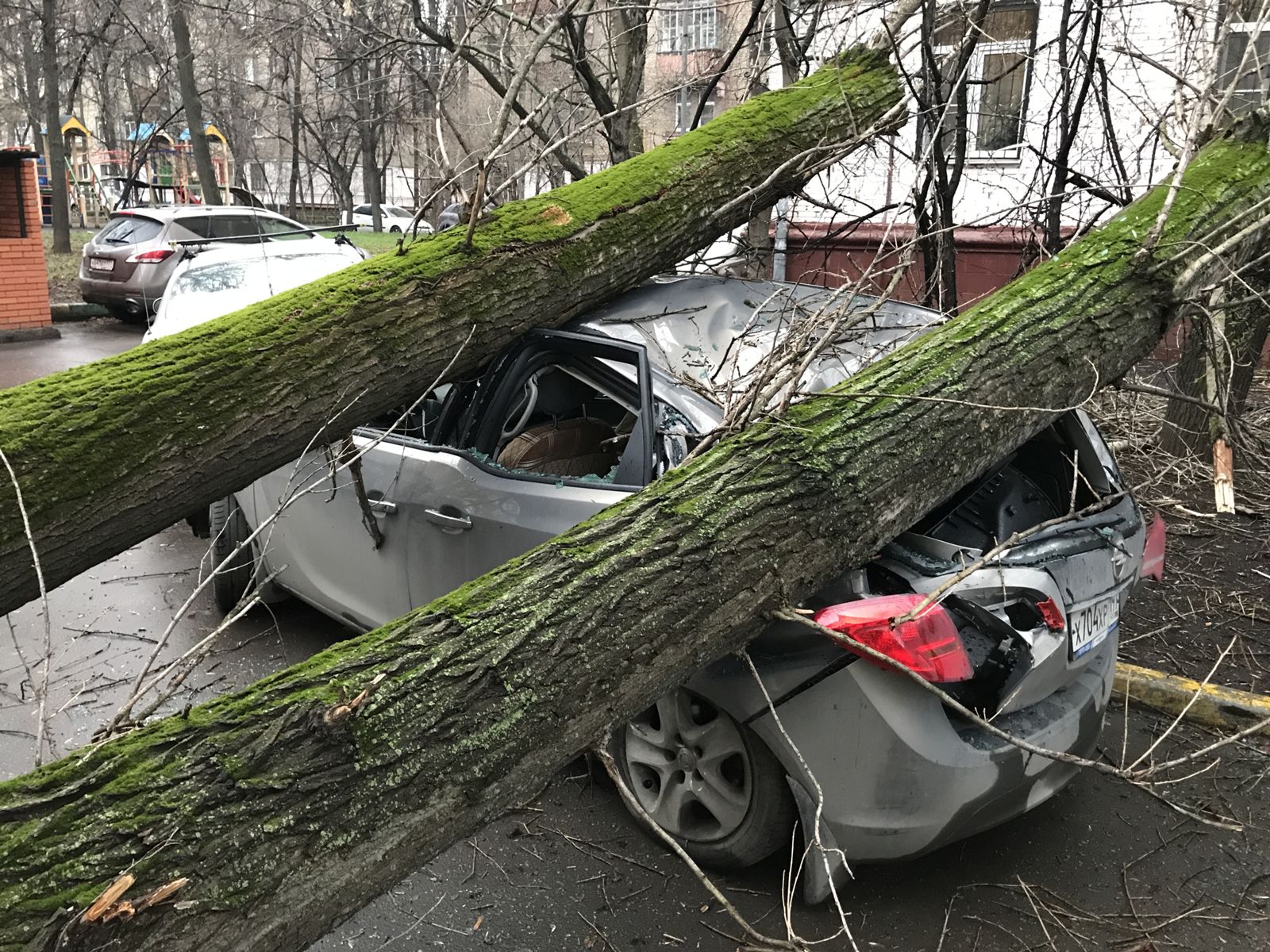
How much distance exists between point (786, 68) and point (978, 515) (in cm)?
418

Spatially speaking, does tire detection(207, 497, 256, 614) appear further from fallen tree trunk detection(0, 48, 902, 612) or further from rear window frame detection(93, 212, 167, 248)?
rear window frame detection(93, 212, 167, 248)

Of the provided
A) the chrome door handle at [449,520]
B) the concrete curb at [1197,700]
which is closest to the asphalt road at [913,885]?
the concrete curb at [1197,700]

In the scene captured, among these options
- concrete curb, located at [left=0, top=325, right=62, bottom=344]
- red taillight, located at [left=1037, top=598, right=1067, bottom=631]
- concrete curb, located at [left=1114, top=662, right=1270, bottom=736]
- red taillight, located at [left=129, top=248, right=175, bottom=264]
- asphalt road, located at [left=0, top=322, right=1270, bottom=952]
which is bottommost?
asphalt road, located at [left=0, top=322, right=1270, bottom=952]

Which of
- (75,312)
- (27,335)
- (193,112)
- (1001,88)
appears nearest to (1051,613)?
(1001,88)

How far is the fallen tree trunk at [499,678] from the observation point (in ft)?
6.18

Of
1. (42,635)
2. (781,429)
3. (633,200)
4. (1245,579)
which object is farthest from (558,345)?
(1245,579)

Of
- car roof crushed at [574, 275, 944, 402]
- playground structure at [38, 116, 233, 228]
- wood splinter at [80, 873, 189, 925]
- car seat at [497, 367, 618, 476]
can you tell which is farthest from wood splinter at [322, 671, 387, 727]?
playground structure at [38, 116, 233, 228]

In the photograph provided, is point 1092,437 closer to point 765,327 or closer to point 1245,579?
point 765,327

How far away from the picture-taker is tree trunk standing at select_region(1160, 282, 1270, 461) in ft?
17.9

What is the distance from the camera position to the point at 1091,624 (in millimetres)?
2949

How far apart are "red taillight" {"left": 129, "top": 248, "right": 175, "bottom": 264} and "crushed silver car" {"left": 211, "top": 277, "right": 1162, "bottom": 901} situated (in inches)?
429

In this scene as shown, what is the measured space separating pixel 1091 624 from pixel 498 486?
186 centimetres

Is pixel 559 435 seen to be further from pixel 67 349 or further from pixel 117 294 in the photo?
pixel 117 294

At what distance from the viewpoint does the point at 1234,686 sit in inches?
169
